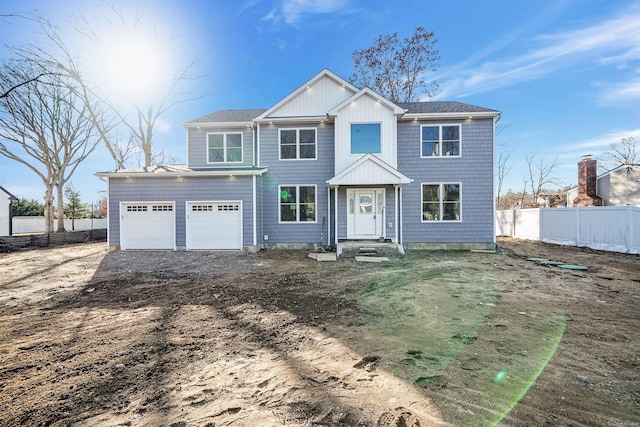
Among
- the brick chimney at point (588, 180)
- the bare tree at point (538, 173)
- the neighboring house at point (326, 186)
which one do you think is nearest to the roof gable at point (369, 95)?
the neighboring house at point (326, 186)

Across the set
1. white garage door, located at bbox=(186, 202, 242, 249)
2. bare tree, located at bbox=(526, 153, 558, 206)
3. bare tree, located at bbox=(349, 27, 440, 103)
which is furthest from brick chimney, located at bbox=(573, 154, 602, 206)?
white garage door, located at bbox=(186, 202, 242, 249)

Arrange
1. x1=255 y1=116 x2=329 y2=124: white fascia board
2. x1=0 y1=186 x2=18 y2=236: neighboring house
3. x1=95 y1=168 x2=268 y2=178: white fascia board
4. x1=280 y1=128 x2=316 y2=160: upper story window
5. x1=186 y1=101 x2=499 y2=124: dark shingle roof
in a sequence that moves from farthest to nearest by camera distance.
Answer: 1. x1=0 y1=186 x2=18 y2=236: neighboring house
2. x1=280 y1=128 x2=316 y2=160: upper story window
3. x1=255 y1=116 x2=329 y2=124: white fascia board
4. x1=186 y1=101 x2=499 y2=124: dark shingle roof
5. x1=95 y1=168 x2=268 y2=178: white fascia board

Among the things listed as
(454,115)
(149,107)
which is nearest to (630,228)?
(454,115)

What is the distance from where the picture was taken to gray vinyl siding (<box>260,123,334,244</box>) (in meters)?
12.4

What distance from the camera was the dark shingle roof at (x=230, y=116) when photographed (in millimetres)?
12938

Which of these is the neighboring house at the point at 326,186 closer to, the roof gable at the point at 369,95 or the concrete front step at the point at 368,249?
the roof gable at the point at 369,95

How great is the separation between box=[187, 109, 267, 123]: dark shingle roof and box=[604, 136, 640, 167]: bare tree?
35332 millimetres

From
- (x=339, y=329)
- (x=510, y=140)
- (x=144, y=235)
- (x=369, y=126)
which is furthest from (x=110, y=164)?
(x=510, y=140)

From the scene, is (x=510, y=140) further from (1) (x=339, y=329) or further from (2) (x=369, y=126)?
(1) (x=339, y=329)

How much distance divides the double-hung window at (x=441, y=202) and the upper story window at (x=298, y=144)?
205 inches

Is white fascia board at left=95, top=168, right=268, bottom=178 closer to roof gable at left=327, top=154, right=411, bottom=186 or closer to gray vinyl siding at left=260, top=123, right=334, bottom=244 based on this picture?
gray vinyl siding at left=260, top=123, right=334, bottom=244

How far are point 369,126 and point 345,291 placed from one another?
8121mm

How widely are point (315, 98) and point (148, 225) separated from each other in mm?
9034

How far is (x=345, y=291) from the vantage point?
19.7 ft
